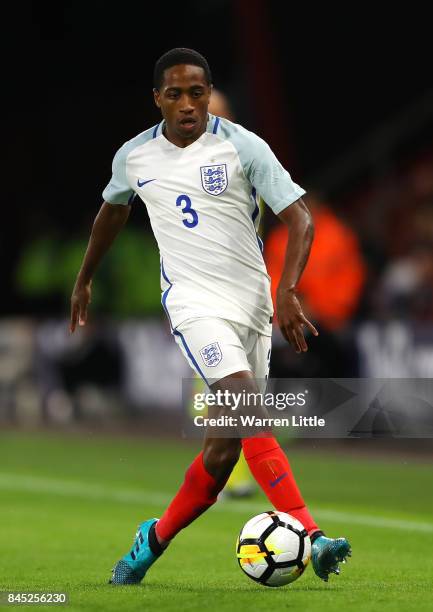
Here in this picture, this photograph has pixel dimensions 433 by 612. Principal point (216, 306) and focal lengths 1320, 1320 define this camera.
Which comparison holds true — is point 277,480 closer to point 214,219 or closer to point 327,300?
point 214,219

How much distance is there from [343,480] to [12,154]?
15.5 metres

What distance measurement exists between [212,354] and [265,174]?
776 millimetres

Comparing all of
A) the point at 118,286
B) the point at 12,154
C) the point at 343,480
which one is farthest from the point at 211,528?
the point at 12,154

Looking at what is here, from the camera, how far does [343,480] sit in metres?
11.3

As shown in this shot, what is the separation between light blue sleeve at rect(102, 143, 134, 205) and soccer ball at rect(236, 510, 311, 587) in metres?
1.55

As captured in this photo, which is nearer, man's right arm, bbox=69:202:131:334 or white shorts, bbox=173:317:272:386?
white shorts, bbox=173:317:272:386

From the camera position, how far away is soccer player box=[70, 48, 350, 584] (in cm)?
540

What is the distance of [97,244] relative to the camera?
237 inches

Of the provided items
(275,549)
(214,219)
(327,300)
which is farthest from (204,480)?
(327,300)

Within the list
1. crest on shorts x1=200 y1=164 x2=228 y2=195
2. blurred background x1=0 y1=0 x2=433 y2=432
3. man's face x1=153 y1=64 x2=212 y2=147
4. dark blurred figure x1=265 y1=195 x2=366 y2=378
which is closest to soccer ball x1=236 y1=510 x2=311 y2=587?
crest on shorts x1=200 y1=164 x2=228 y2=195

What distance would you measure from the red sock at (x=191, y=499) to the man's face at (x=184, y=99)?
1.39 meters

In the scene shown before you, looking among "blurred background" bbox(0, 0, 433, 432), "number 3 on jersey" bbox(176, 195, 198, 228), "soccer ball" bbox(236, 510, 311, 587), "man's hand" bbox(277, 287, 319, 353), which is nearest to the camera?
"man's hand" bbox(277, 287, 319, 353)

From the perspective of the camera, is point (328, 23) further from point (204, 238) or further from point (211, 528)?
point (204, 238)

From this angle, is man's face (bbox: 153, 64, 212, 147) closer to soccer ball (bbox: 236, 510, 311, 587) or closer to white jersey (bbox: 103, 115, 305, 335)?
white jersey (bbox: 103, 115, 305, 335)
